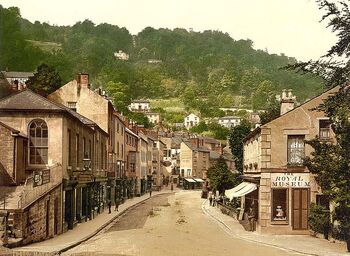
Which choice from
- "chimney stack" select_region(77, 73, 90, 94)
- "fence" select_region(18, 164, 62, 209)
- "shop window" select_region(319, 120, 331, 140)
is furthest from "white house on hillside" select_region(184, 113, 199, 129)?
"fence" select_region(18, 164, 62, 209)

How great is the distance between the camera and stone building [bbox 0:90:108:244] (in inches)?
1022

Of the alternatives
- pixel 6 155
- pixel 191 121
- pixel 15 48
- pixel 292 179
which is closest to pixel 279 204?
pixel 292 179

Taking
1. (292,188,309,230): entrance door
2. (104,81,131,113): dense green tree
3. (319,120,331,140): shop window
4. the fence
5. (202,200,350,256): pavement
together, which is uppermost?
(104,81,131,113): dense green tree

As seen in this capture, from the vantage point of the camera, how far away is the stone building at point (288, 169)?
32719mm

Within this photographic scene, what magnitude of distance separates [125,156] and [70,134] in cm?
3900

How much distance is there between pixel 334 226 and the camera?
30.0 meters

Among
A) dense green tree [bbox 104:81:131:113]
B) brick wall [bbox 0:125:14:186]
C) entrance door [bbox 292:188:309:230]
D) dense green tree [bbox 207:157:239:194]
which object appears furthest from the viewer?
dense green tree [bbox 104:81:131:113]

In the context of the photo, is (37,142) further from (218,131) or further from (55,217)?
(218,131)

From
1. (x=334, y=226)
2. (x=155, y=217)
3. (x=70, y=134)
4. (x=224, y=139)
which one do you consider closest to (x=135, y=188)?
(x=155, y=217)

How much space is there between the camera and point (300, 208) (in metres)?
32.7

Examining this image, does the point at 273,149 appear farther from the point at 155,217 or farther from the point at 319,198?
the point at 155,217

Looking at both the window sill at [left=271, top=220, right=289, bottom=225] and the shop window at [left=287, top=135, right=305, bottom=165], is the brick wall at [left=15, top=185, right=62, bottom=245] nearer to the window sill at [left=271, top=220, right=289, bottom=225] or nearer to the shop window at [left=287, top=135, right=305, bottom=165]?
the window sill at [left=271, top=220, right=289, bottom=225]

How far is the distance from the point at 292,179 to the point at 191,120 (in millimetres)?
159688

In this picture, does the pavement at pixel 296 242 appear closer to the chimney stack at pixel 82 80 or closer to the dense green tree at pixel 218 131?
the chimney stack at pixel 82 80
